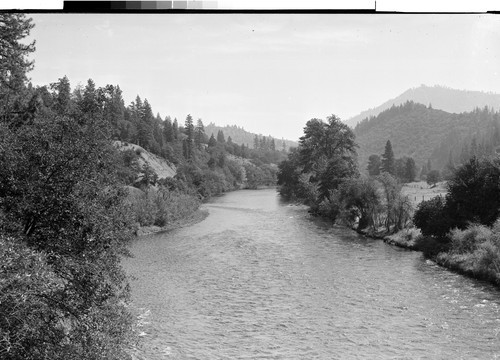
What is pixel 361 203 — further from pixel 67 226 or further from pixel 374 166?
pixel 374 166

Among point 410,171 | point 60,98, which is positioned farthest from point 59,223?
point 410,171

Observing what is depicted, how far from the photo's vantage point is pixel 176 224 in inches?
2613

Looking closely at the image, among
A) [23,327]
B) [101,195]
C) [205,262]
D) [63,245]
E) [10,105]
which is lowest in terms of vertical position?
[205,262]

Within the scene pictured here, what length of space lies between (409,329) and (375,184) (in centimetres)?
3298

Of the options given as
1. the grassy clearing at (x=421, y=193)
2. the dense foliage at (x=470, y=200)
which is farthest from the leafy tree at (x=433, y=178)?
the dense foliage at (x=470, y=200)

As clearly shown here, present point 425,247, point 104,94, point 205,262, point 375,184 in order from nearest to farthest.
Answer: point 104,94 → point 205,262 → point 425,247 → point 375,184

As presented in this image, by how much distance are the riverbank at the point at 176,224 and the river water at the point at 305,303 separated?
40.7 ft

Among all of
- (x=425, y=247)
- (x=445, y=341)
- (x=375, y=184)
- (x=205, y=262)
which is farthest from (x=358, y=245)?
(x=445, y=341)

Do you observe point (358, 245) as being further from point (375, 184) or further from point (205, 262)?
point (205, 262)

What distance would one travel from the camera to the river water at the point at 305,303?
880 inches

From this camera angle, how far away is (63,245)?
1719cm

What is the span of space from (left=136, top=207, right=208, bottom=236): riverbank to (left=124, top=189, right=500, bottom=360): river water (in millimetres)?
12405

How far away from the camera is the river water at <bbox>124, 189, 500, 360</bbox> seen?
22359mm

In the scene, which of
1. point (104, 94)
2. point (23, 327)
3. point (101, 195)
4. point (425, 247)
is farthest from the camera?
point (425, 247)
